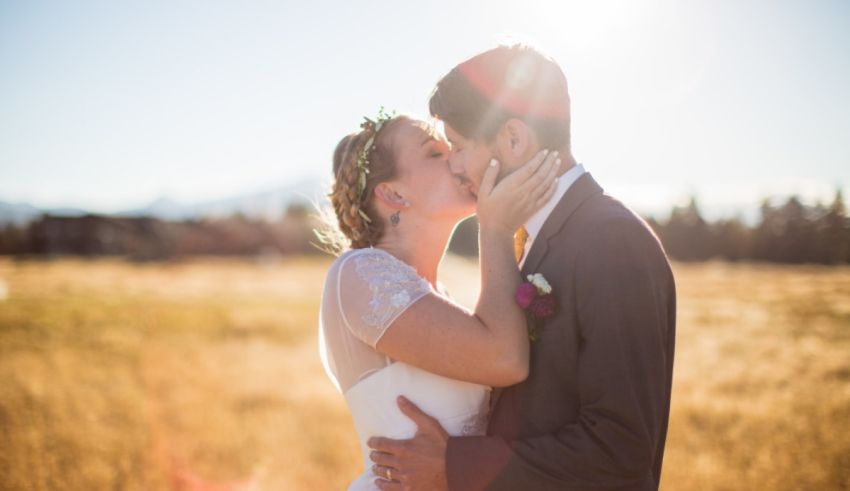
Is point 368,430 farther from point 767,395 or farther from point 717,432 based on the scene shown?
point 767,395

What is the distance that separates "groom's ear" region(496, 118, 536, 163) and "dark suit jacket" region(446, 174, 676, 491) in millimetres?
330

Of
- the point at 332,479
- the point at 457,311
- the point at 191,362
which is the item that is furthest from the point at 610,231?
the point at 191,362

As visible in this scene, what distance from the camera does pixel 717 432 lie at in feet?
39.2

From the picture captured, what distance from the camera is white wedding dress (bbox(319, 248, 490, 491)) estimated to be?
123 inches

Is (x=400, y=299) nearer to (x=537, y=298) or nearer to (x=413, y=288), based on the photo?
(x=413, y=288)

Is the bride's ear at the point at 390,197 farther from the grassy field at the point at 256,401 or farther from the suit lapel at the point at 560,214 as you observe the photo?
the grassy field at the point at 256,401

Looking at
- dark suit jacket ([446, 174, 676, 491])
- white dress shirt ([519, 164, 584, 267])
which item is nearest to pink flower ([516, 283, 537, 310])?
dark suit jacket ([446, 174, 676, 491])

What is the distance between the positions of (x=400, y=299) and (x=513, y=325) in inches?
23.6

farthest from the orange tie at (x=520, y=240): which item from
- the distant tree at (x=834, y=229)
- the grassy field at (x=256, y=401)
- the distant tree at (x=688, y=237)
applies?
the distant tree at (x=688, y=237)

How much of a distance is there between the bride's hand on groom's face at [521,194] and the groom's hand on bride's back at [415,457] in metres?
1.06

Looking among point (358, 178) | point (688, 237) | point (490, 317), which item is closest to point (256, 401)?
point (358, 178)

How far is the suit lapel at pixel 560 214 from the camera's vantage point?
288 centimetres

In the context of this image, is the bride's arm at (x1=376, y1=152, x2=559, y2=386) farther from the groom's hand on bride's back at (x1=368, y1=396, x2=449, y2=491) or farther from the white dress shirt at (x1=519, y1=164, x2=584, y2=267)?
the groom's hand on bride's back at (x1=368, y1=396, x2=449, y2=491)

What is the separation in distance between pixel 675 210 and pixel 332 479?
82.7 metres
